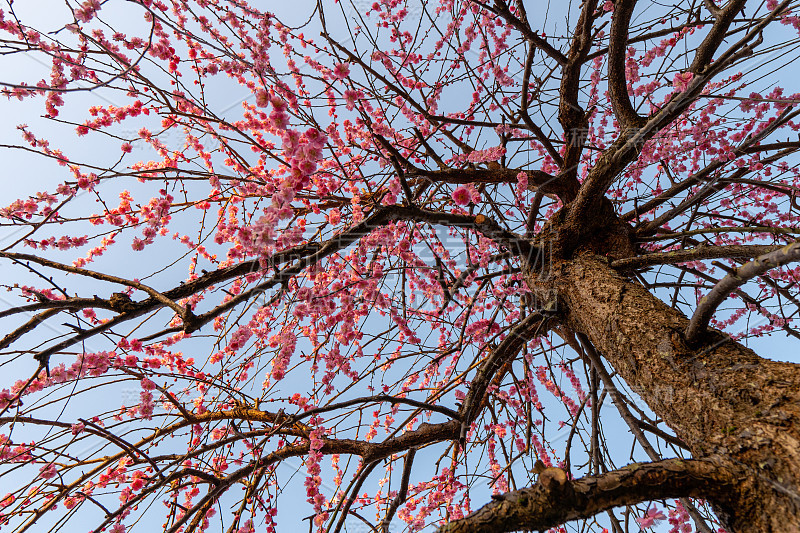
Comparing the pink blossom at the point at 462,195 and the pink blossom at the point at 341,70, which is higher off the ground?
the pink blossom at the point at 341,70

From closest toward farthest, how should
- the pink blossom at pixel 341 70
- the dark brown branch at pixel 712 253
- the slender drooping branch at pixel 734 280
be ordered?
the slender drooping branch at pixel 734 280 < the dark brown branch at pixel 712 253 < the pink blossom at pixel 341 70

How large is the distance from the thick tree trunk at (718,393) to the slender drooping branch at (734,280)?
86mm

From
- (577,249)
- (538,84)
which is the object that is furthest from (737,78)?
(577,249)

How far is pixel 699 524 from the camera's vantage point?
149cm

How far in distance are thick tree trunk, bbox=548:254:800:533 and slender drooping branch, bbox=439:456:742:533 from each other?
39mm

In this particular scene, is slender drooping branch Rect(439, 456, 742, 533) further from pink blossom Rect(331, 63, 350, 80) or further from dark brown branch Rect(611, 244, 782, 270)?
pink blossom Rect(331, 63, 350, 80)

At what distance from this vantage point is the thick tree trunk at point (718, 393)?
924 millimetres

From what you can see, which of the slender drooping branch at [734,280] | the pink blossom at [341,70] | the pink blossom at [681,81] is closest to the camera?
the slender drooping branch at [734,280]

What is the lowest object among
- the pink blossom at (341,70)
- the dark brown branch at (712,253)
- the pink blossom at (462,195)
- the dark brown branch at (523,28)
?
the dark brown branch at (712,253)

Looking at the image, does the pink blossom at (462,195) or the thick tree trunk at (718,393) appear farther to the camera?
the pink blossom at (462,195)

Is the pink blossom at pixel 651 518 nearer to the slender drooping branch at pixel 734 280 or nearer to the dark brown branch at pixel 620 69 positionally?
the slender drooping branch at pixel 734 280

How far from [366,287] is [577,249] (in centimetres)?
167

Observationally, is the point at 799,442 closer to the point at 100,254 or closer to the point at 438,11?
the point at 438,11

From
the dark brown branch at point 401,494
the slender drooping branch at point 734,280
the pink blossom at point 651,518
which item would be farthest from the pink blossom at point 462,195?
the pink blossom at point 651,518
